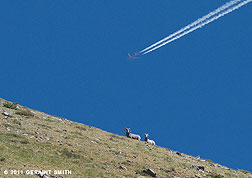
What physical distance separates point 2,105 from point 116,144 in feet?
53.4

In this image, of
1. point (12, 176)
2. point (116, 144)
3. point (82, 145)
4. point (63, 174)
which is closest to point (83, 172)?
point (63, 174)

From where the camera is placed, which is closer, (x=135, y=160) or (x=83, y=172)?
(x=83, y=172)

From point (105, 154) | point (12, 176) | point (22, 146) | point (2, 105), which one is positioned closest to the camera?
point (12, 176)

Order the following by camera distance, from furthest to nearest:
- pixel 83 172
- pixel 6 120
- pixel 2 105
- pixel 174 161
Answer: pixel 2 105
pixel 174 161
pixel 6 120
pixel 83 172

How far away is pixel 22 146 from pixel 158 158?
14.8 meters

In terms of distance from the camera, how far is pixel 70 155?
26.2 metres

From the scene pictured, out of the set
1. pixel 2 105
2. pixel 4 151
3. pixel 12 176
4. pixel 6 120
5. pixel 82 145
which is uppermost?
pixel 2 105

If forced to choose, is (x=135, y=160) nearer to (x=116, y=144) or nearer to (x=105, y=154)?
(x=105, y=154)

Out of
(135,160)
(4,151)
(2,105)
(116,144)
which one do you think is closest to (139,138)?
(116,144)

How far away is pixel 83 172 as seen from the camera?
22.7m

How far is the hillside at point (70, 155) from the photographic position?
22.0m

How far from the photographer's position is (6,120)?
32219 millimetres

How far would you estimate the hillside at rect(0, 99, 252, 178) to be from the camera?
866 inches

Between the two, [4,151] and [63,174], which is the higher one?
[4,151]
